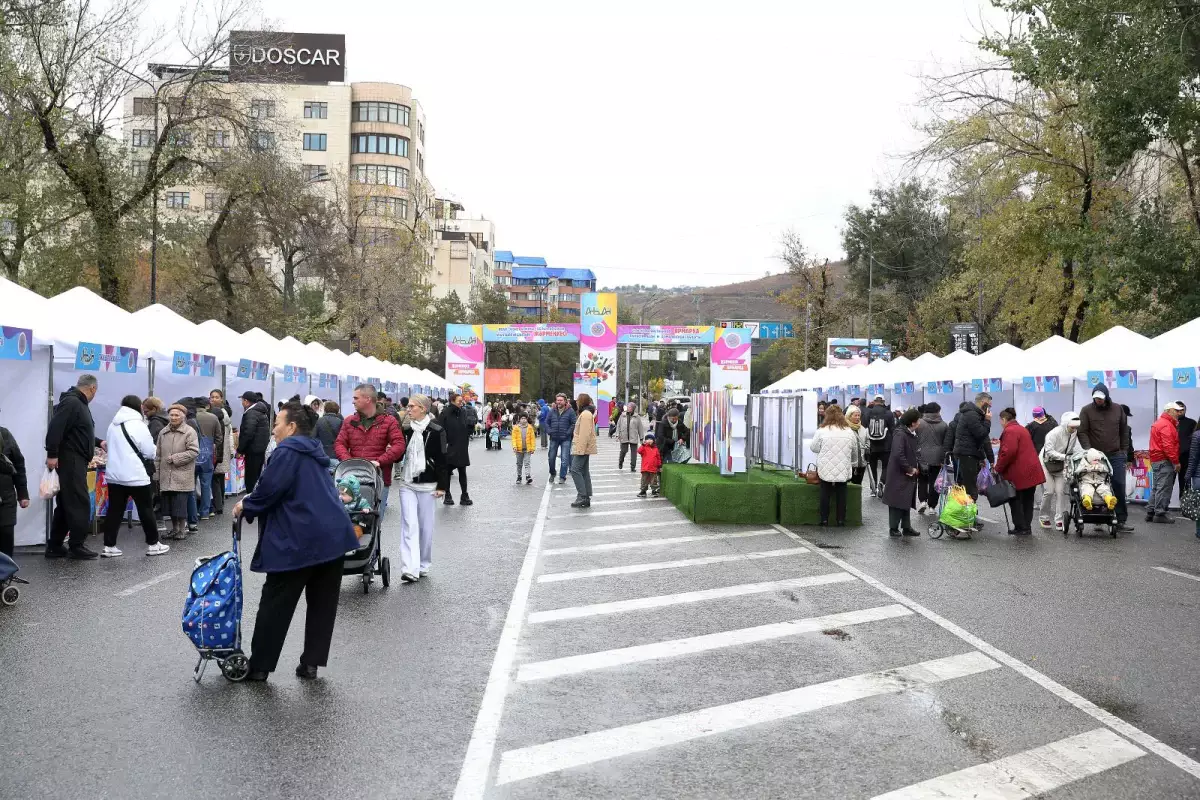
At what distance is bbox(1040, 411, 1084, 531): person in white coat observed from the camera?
1527 centimetres

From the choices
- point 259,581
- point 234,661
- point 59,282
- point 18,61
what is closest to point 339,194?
point 59,282

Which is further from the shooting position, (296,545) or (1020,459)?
(1020,459)

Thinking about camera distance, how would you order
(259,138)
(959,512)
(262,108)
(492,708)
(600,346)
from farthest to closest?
(600,346) < (262,108) < (259,138) < (959,512) < (492,708)

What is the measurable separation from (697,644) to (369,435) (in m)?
3.89

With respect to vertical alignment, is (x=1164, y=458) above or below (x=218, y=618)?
above

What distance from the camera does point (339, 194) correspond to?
58.8 metres

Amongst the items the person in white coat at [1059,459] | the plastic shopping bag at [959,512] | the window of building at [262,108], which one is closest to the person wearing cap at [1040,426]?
the person in white coat at [1059,459]

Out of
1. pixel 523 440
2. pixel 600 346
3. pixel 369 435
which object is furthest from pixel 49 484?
pixel 600 346

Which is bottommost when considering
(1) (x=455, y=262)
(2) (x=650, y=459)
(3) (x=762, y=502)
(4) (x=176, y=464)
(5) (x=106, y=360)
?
(3) (x=762, y=502)

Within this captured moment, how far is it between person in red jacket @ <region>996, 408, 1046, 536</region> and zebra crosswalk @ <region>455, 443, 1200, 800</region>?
18.2ft

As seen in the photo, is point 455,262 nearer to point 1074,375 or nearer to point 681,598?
point 1074,375

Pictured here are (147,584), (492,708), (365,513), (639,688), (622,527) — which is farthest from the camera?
(622,527)

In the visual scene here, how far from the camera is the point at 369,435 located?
33.1 feet

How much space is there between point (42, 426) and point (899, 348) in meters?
62.6
